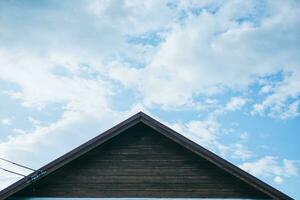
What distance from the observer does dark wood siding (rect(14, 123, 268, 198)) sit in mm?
13820

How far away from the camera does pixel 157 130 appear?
14742 millimetres

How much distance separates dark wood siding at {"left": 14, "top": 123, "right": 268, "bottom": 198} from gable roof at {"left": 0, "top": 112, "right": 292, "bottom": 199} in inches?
16.5

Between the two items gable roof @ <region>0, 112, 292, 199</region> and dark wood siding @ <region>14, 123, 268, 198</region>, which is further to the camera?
dark wood siding @ <region>14, 123, 268, 198</region>

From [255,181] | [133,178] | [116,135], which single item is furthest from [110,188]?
[255,181]

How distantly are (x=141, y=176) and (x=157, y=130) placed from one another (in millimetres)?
1908

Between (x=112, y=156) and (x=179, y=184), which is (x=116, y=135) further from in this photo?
(x=179, y=184)

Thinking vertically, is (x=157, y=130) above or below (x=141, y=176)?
above

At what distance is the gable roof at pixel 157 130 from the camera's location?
13336mm

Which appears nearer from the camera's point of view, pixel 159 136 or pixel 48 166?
pixel 48 166

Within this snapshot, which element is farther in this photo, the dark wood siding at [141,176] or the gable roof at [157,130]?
the dark wood siding at [141,176]

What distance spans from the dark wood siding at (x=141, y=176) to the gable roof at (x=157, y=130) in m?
0.42

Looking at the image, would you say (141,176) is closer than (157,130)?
Yes

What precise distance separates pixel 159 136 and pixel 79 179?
3550 millimetres

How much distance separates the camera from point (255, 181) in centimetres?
1334
